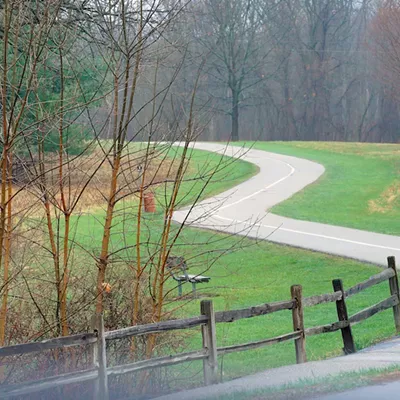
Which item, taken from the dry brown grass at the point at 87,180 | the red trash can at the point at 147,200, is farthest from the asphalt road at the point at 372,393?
the red trash can at the point at 147,200

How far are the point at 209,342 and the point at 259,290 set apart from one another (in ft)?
39.5

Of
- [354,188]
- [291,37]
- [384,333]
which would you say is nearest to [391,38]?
[354,188]

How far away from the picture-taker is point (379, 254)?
24.1m

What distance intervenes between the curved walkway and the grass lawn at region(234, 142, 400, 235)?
83cm

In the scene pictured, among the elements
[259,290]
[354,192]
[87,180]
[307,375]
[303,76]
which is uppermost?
[303,76]

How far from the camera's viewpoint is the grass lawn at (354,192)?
32844 mm

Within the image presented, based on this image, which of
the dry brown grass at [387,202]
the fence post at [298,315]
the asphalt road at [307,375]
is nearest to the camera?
the asphalt road at [307,375]

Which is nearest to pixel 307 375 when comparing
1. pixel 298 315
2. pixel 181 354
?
pixel 298 315

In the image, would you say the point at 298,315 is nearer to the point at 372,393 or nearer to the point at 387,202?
the point at 372,393

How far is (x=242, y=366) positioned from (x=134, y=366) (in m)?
5.27

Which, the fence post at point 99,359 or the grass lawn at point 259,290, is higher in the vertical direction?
the fence post at point 99,359

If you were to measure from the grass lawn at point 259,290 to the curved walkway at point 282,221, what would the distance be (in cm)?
60

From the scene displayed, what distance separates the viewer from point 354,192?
1599 inches

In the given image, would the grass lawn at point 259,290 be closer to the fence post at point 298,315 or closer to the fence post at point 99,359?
the fence post at point 298,315
